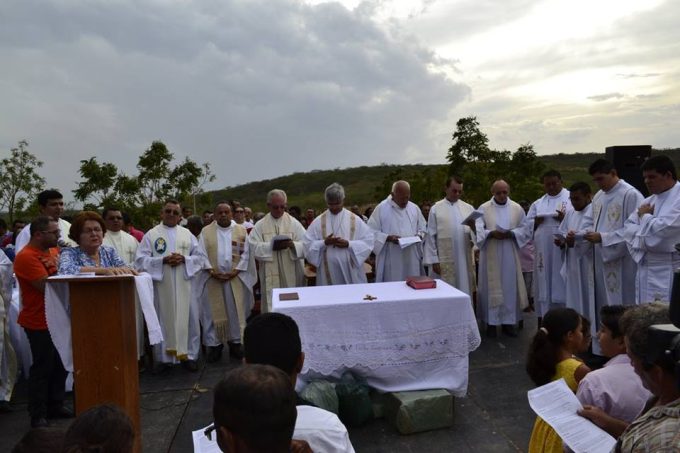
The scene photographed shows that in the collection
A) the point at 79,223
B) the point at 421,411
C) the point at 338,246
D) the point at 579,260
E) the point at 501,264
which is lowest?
the point at 421,411

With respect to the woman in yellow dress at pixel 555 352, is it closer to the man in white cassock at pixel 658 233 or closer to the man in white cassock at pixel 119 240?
the man in white cassock at pixel 658 233

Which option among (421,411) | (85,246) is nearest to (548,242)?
(421,411)

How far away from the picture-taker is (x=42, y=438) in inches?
70.6

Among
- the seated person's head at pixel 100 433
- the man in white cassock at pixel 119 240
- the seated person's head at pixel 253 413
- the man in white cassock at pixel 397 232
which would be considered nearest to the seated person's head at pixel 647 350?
the seated person's head at pixel 253 413

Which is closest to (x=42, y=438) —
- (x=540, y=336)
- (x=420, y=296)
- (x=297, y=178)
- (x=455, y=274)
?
(x=540, y=336)

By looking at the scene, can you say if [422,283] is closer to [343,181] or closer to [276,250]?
[276,250]

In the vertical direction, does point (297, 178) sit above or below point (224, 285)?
above

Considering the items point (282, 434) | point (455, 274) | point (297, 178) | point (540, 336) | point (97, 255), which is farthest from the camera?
point (297, 178)

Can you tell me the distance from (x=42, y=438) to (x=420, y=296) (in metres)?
3.59

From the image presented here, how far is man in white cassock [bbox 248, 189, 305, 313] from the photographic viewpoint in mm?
6941

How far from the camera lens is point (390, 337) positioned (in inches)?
191

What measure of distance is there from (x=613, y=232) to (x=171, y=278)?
5.25 m

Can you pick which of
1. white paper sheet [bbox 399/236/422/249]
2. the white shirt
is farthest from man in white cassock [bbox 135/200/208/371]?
the white shirt

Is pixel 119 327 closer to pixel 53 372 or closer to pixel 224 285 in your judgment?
pixel 53 372
